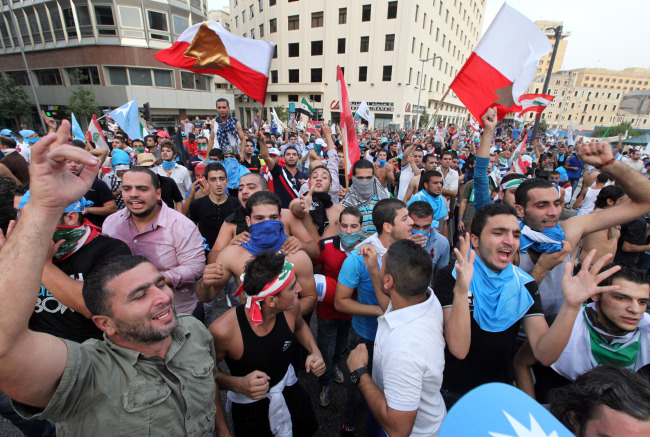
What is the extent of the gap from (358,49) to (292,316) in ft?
122

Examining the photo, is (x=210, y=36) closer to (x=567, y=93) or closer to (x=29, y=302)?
(x=29, y=302)

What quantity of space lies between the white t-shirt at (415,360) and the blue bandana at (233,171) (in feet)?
14.9

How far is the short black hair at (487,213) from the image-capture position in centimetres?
215

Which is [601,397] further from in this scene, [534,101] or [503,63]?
[534,101]

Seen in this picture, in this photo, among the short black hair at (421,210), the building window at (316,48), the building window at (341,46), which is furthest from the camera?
the building window at (316,48)

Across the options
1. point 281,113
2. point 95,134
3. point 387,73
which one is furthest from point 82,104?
point 387,73

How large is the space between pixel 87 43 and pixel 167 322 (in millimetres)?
A: 34522

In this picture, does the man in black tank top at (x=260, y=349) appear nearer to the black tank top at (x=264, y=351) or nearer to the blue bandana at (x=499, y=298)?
the black tank top at (x=264, y=351)

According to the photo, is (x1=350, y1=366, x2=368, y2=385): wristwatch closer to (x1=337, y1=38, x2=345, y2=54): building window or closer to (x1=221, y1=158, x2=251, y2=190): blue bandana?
(x1=221, y1=158, x2=251, y2=190): blue bandana

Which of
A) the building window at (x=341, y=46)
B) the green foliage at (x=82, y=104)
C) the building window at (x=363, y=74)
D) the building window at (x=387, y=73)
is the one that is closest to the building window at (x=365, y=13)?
the building window at (x=341, y=46)

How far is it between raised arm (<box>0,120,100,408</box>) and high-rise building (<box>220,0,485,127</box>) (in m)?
30.9

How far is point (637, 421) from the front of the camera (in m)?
1.16

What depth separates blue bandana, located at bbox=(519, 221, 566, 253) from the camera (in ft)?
7.69

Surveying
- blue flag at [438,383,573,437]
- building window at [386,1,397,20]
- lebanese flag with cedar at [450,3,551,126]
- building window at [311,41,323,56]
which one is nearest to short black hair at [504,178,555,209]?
lebanese flag with cedar at [450,3,551,126]
